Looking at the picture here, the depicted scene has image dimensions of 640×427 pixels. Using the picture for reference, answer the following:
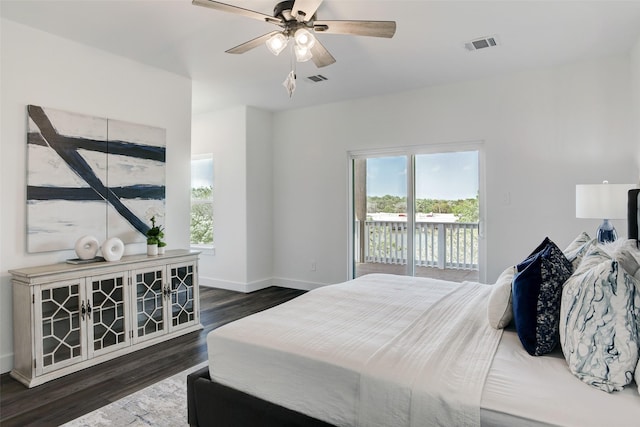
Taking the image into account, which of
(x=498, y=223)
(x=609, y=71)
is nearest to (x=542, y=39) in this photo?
(x=609, y=71)

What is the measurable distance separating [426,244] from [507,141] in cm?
148

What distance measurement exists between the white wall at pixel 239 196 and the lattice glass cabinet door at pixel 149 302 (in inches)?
71.6

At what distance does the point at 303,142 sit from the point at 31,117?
3.21 meters

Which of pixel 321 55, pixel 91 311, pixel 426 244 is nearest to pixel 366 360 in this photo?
pixel 321 55

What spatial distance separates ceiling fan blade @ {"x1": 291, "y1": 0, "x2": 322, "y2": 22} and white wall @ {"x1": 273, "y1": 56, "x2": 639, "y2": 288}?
2.56 metres

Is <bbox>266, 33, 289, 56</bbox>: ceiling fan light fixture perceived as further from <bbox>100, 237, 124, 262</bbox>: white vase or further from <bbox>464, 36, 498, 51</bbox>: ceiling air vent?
<bbox>100, 237, 124, 262</bbox>: white vase

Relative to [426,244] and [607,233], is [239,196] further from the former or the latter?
[607,233]

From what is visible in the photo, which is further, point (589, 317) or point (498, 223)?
point (498, 223)

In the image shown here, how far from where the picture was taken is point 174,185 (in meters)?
4.03

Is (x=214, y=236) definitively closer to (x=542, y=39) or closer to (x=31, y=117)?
(x=31, y=117)

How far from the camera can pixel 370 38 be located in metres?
3.06

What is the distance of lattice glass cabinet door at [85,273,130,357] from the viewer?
291 cm

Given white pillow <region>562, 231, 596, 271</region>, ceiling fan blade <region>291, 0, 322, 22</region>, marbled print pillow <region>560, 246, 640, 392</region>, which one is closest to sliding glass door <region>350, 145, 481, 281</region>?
white pillow <region>562, 231, 596, 271</region>

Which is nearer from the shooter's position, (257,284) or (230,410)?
(230,410)
